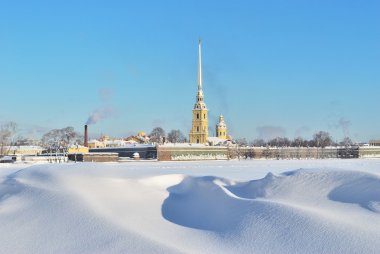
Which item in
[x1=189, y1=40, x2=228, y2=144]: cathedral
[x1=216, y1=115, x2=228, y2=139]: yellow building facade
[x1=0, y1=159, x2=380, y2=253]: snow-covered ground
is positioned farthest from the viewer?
[x1=216, y1=115, x2=228, y2=139]: yellow building facade

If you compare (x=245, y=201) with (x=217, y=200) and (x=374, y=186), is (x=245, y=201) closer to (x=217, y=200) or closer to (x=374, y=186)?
(x=217, y=200)

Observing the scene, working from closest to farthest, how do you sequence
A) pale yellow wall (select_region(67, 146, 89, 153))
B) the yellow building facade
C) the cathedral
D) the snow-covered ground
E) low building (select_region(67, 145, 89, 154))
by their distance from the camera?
the snow-covered ground < pale yellow wall (select_region(67, 146, 89, 153)) < low building (select_region(67, 145, 89, 154)) < the cathedral < the yellow building facade

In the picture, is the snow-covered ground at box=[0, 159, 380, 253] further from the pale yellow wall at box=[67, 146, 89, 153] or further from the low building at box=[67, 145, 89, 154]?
the low building at box=[67, 145, 89, 154]

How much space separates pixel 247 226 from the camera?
463 inches

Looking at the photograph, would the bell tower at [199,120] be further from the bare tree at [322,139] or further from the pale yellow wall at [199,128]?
the bare tree at [322,139]

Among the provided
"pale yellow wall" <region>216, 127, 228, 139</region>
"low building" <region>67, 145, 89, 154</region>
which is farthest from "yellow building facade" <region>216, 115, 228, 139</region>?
"low building" <region>67, 145, 89, 154</region>

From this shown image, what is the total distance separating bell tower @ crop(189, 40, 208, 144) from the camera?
161 metres

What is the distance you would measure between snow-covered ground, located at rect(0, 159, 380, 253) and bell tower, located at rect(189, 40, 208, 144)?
144 m

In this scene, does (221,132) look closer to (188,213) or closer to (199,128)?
(199,128)

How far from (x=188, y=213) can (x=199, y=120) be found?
488ft

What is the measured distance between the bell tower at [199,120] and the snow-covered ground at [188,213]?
144 metres

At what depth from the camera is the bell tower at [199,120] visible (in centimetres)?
16100

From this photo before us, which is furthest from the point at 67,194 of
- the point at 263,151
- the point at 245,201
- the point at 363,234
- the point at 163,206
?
the point at 263,151

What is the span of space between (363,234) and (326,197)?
285 centimetres
